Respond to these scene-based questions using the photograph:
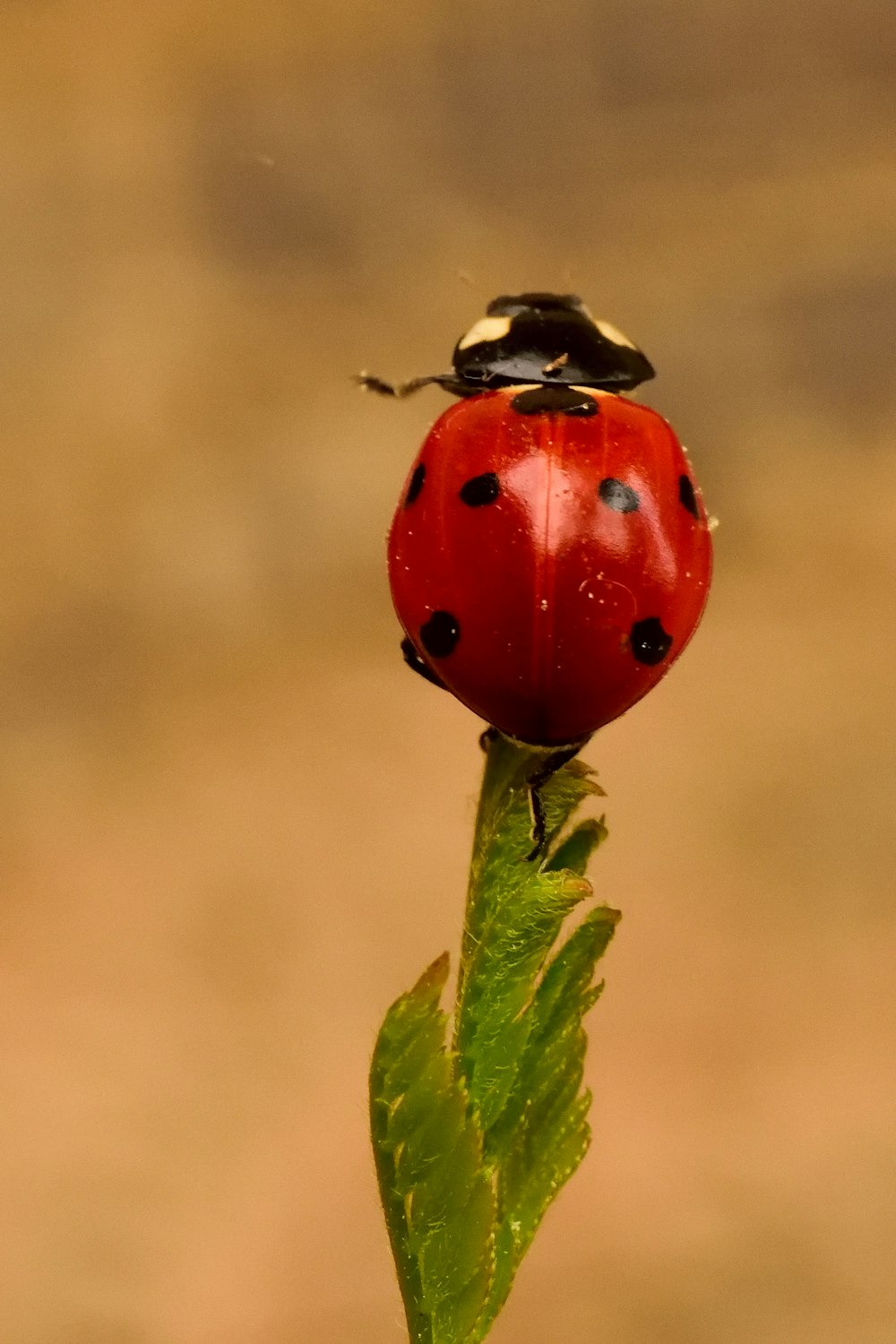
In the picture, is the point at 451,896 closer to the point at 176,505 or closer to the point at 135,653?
the point at 135,653

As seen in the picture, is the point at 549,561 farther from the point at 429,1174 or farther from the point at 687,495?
the point at 429,1174

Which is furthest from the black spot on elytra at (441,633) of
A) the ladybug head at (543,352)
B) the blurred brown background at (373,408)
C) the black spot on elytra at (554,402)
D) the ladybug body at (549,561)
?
the blurred brown background at (373,408)

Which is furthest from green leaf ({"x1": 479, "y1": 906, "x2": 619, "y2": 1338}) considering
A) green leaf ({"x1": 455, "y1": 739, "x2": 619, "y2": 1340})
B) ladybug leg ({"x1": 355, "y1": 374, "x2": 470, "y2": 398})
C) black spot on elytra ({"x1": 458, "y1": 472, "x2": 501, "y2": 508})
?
ladybug leg ({"x1": 355, "y1": 374, "x2": 470, "y2": 398})

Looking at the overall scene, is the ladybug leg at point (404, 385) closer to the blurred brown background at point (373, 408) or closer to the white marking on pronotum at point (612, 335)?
the white marking on pronotum at point (612, 335)

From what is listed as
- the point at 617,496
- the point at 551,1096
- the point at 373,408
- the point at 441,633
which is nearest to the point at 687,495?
the point at 617,496

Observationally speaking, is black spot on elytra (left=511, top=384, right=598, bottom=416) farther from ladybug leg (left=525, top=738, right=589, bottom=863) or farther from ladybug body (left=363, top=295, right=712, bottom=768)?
ladybug leg (left=525, top=738, right=589, bottom=863)

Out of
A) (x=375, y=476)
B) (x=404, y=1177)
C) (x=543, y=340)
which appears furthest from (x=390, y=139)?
(x=404, y=1177)
